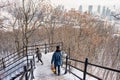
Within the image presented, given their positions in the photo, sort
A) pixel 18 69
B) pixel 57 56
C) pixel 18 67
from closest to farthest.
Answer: pixel 57 56 < pixel 18 69 < pixel 18 67

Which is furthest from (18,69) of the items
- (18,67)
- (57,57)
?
(57,57)

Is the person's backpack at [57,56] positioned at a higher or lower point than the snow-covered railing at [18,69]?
higher

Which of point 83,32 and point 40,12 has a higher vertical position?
point 40,12

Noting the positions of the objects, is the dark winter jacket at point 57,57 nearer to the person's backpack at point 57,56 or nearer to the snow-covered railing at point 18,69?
the person's backpack at point 57,56

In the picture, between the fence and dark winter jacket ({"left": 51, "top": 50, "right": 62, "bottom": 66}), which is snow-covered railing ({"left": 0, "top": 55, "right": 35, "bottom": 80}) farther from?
dark winter jacket ({"left": 51, "top": 50, "right": 62, "bottom": 66})

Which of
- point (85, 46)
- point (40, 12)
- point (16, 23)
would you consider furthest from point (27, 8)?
point (85, 46)

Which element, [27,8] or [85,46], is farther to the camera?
[85,46]

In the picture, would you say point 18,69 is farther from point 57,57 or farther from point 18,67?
point 57,57

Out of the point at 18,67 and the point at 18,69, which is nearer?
the point at 18,69

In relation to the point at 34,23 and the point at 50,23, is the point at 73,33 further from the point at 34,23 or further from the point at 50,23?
the point at 34,23

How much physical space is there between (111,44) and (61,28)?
10043 millimetres

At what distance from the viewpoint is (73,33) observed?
34.4 meters

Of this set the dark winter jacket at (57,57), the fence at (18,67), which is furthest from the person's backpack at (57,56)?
the fence at (18,67)

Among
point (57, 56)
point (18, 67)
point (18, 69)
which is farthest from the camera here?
point (18, 67)
